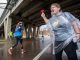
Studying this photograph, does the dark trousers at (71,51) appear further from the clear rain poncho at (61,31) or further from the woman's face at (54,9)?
the woman's face at (54,9)

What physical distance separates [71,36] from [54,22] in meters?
0.49

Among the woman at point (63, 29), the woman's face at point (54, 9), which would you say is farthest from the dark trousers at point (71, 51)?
the woman's face at point (54, 9)

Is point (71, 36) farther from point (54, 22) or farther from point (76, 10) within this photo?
point (76, 10)

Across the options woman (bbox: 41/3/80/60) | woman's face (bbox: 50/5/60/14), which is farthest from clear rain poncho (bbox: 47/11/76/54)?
woman's face (bbox: 50/5/60/14)

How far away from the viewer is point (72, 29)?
22.0 feet

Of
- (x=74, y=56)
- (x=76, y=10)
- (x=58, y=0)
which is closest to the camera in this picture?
(x=74, y=56)

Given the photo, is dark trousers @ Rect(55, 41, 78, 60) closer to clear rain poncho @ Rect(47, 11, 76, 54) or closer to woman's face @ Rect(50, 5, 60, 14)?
clear rain poncho @ Rect(47, 11, 76, 54)

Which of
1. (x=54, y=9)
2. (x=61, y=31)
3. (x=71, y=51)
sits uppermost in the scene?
(x=54, y=9)

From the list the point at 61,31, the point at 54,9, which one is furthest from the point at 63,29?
the point at 54,9

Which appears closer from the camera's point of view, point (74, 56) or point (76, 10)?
point (74, 56)

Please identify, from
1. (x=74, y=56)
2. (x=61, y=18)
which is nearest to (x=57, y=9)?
(x=61, y=18)

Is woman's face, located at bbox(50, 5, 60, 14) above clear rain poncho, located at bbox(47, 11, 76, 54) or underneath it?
above

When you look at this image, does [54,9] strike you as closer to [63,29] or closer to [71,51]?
[63,29]

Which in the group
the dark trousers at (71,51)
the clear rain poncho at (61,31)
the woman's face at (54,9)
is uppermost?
the woman's face at (54,9)
